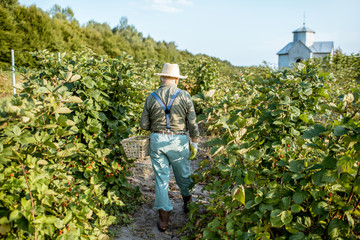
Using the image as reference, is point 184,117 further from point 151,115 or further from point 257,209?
point 257,209

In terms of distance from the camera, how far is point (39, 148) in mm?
2199

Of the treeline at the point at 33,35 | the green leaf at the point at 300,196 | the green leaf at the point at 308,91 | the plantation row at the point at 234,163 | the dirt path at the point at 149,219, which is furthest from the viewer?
the treeline at the point at 33,35

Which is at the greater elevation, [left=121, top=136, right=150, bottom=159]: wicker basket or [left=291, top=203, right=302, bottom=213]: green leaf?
[left=121, top=136, right=150, bottom=159]: wicker basket

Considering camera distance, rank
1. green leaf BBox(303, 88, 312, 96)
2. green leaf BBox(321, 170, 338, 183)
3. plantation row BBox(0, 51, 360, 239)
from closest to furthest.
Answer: green leaf BBox(321, 170, 338, 183) < plantation row BBox(0, 51, 360, 239) < green leaf BBox(303, 88, 312, 96)

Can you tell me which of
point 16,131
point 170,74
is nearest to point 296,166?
point 16,131

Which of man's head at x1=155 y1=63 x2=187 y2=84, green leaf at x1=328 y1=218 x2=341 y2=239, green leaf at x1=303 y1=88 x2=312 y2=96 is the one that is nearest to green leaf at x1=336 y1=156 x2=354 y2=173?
green leaf at x1=328 y1=218 x2=341 y2=239

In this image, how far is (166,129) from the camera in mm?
3180

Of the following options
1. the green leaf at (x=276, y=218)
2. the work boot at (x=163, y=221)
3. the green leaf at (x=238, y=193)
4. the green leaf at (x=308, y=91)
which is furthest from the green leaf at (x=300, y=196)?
the work boot at (x=163, y=221)

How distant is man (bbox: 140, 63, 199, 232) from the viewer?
10.4 ft

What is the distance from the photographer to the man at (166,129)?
3160mm

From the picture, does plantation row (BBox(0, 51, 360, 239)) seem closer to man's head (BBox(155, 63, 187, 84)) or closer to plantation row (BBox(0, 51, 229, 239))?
plantation row (BBox(0, 51, 229, 239))

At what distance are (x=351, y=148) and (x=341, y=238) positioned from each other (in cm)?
55

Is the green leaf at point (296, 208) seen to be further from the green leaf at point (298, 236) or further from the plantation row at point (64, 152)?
the plantation row at point (64, 152)

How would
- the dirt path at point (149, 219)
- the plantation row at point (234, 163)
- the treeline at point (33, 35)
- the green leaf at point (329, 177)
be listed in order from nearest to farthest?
the green leaf at point (329, 177) < the plantation row at point (234, 163) < the dirt path at point (149, 219) < the treeline at point (33, 35)
